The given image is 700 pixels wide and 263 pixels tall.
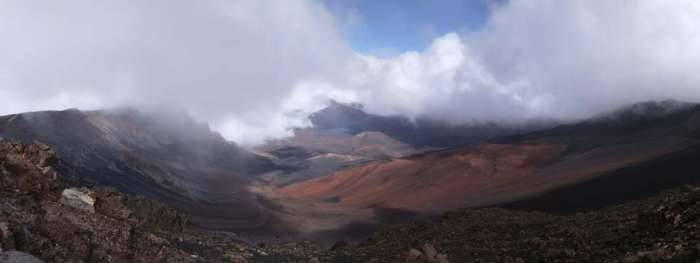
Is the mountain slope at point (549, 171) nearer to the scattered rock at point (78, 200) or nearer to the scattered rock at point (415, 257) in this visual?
the scattered rock at point (415, 257)

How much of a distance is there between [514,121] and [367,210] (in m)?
80.4

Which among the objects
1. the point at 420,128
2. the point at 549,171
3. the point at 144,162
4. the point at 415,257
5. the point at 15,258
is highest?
the point at 420,128

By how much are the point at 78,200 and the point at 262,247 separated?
9.95m

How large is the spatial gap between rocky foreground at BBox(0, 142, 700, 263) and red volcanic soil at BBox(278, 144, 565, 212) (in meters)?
24.6

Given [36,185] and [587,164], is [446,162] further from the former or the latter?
[36,185]

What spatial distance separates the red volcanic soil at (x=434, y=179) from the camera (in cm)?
5591

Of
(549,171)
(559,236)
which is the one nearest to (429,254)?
(559,236)

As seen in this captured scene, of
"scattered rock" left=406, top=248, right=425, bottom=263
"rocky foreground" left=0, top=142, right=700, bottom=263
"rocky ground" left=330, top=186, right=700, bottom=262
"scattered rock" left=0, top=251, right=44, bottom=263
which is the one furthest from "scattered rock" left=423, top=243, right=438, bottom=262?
"scattered rock" left=0, top=251, right=44, bottom=263

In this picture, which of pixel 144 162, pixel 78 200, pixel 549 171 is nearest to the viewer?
pixel 78 200

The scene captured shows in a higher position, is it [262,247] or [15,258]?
[15,258]

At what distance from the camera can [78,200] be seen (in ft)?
65.4

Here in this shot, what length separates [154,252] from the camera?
18.4m

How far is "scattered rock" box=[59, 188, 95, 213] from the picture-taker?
63.8 ft

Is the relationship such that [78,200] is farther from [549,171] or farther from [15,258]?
[549,171]
